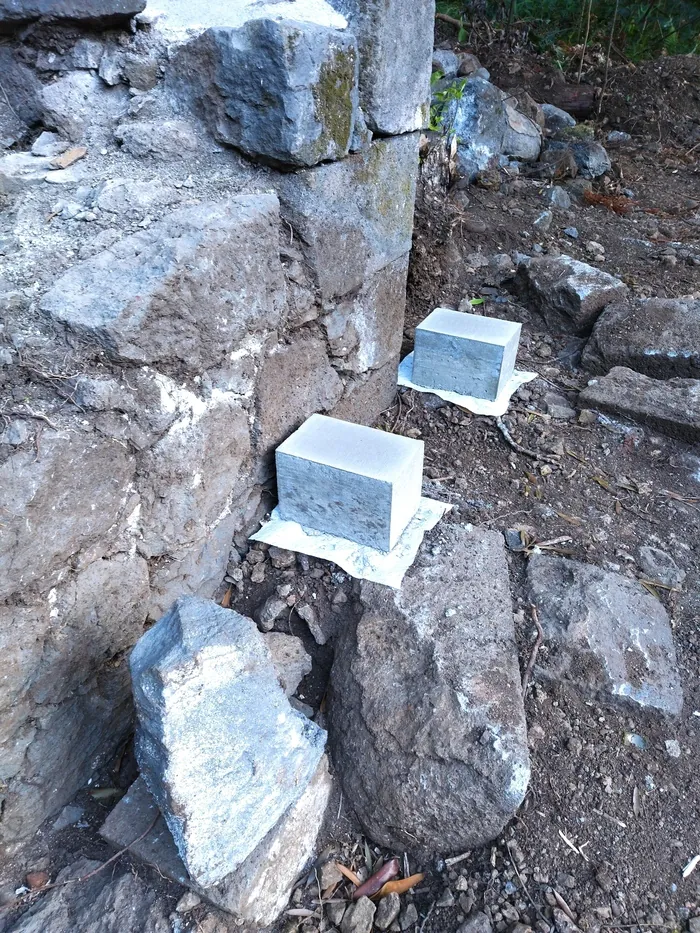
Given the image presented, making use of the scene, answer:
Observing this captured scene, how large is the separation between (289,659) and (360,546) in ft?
1.61

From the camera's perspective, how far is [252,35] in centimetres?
193

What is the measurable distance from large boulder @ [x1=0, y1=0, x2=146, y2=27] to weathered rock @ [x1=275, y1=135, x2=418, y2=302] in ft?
2.15

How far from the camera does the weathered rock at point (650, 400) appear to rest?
3.09 metres

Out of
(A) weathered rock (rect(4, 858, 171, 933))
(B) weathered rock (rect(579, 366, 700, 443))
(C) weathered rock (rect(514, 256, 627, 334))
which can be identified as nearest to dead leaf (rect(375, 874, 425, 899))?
(A) weathered rock (rect(4, 858, 171, 933))

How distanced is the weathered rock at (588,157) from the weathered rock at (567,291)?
2.42 m

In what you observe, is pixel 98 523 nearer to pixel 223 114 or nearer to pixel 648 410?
pixel 223 114

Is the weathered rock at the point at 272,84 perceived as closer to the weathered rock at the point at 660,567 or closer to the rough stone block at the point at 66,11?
the rough stone block at the point at 66,11

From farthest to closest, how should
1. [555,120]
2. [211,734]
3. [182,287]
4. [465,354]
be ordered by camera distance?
[555,120], [465,354], [182,287], [211,734]

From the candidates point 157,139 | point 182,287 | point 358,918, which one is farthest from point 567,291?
point 358,918

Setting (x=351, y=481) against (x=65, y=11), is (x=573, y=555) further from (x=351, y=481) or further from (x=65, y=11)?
(x=65, y=11)

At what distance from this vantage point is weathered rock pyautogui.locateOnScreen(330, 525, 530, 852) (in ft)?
5.55

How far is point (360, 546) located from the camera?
7.79ft

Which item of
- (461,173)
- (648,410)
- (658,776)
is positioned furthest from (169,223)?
(461,173)

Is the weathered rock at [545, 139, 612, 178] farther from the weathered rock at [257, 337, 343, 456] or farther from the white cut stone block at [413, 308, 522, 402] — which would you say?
the weathered rock at [257, 337, 343, 456]
